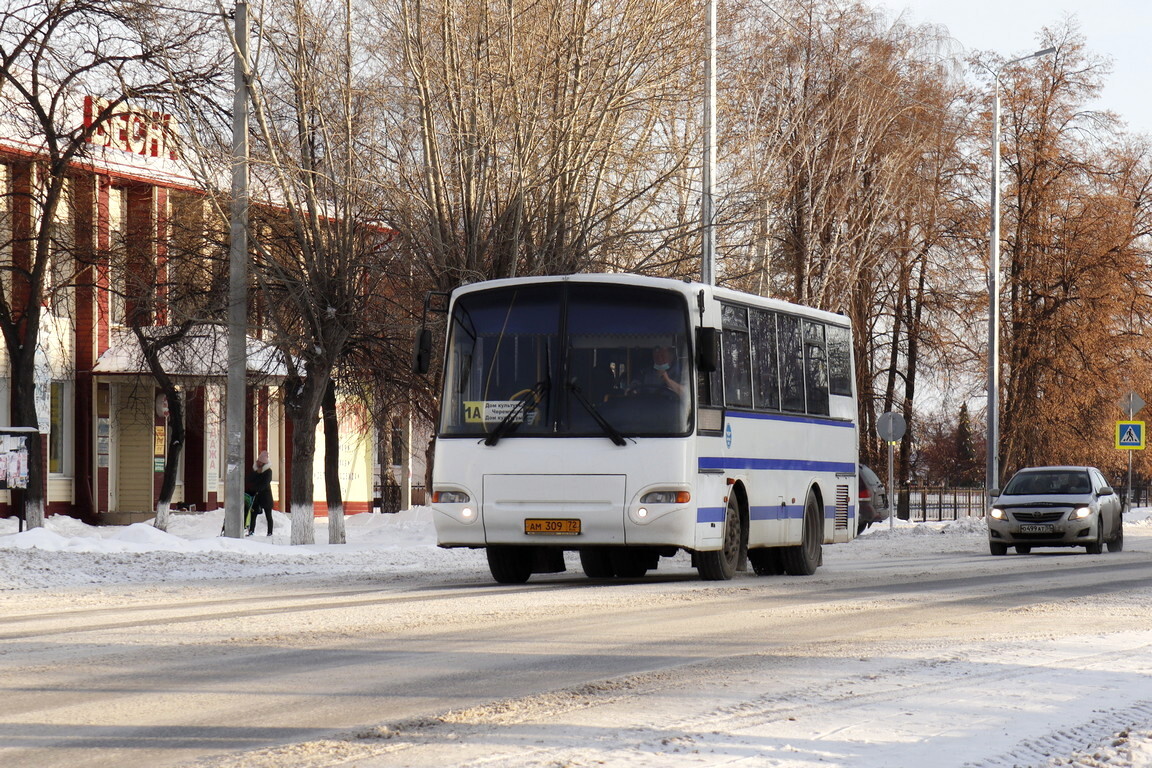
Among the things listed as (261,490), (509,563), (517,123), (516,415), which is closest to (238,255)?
(517,123)

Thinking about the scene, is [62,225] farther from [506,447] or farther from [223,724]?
[223,724]

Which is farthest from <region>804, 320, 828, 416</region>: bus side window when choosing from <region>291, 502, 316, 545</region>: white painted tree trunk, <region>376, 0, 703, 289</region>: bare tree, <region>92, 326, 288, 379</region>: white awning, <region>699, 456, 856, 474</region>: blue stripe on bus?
<region>92, 326, 288, 379</region>: white awning

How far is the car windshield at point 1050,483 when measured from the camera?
30219 millimetres

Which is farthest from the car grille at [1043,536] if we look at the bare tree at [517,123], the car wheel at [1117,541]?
the bare tree at [517,123]

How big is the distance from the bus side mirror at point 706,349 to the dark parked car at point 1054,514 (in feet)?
44.5

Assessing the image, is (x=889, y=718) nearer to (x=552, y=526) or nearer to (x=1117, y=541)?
(x=552, y=526)

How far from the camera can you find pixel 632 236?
91.0ft

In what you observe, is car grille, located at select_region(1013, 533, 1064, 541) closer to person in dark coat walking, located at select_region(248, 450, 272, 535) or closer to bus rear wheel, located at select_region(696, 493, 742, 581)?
bus rear wheel, located at select_region(696, 493, 742, 581)

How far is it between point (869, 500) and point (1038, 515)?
10202 mm

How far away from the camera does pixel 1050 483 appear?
30547 millimetres

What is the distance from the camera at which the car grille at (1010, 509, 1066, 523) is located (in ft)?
97.1

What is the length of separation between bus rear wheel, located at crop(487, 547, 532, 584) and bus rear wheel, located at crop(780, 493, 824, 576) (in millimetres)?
3701

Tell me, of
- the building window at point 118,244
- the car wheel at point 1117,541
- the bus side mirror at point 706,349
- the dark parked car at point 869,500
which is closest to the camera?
the bus side mirror at point 706,349

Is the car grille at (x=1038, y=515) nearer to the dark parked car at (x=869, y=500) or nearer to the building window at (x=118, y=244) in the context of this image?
the dark parked car at (x=869, y=500)
